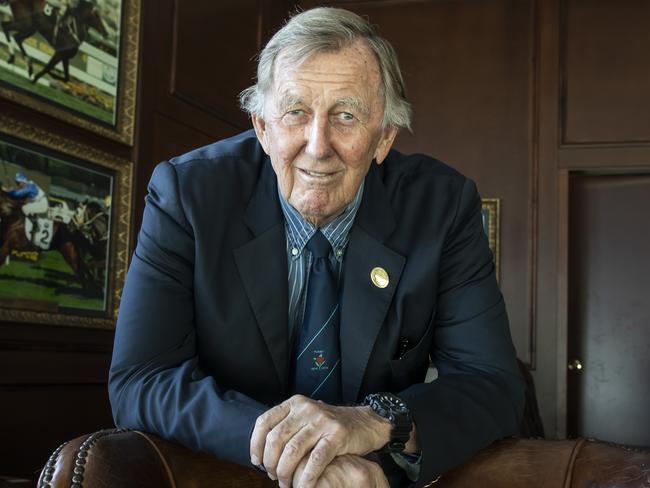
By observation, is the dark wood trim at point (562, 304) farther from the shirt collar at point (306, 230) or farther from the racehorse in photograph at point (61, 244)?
the shirt collar at point (306, 230)

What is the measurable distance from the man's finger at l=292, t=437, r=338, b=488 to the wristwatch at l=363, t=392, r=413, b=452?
0.48 ft

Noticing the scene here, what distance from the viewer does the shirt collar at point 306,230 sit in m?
1.97

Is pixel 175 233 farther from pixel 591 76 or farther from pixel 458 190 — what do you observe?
pixel 591 76

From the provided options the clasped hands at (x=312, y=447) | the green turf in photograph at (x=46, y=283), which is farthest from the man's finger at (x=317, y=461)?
the green turf in photograph at (x=46, y=283)

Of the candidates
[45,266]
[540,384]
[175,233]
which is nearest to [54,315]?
[45,266]

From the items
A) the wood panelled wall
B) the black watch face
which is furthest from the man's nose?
the wood panelled wall

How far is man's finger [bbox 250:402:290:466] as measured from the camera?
1531mm

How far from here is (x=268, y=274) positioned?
1.91 metres

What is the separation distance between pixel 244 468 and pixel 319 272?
0.48 metres

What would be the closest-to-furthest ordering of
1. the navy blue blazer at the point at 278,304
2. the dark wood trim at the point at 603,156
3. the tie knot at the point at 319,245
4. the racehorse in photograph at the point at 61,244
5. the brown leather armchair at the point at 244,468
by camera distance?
the brown leather armchair at the point at 244,468 < the navy blue blazer at the point at 278,304 < the tie knot at the point at 319,245 < the racehorse in photograph at the point at 61,244 < the dark wood trim at the point at 603,156

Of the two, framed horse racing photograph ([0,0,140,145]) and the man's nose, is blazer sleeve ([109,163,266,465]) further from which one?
framed horse racing photograph ([0,0,140,145])

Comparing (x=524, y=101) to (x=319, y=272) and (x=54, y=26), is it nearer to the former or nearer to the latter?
(x=54, y=26)

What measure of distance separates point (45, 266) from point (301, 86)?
2605 mm

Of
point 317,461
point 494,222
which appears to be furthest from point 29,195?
point 494,222
